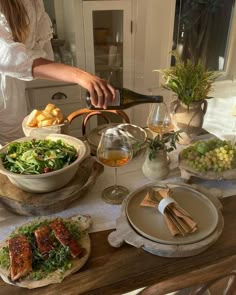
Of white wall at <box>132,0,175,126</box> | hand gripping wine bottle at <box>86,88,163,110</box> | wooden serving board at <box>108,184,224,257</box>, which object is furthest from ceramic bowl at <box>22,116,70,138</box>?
white wall at <box>132,0,175,126</box>

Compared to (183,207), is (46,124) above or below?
above

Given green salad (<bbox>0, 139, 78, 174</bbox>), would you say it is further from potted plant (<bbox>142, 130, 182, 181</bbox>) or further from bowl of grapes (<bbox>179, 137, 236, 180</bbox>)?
bowl of grapes (<bbox>179, 137, 236, 180</bbox>)

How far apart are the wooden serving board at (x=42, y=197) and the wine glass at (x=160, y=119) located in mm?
330

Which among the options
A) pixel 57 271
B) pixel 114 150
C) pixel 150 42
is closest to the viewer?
pixel 57 271

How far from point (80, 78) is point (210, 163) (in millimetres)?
486

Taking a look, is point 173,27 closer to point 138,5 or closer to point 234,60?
point 138,5

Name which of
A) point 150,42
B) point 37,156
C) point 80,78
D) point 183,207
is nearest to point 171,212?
point 183,207

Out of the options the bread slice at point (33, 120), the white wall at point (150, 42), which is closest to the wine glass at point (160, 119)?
the bread slice at point (33, 120)

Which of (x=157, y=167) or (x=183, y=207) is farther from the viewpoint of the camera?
(x=157, y=167)

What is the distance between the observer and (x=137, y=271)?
2.12 feet

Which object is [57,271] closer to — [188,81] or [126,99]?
[126,99]

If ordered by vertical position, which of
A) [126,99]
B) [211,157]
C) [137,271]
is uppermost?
[126,99]

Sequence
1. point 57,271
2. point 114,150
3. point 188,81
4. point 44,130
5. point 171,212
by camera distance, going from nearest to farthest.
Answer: point 57,271, point 171,212, point 114,150, point 44,130, point 188,81

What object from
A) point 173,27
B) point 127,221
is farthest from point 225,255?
point 173,27
